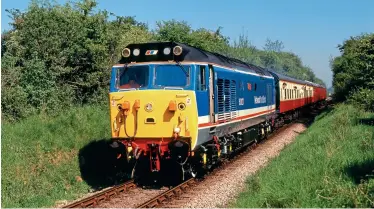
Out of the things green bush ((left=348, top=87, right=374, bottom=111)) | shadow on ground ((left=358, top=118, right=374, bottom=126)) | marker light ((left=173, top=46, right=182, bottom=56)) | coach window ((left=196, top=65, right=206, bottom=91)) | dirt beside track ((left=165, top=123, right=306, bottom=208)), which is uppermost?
marker light ((left=173, top=46, right=182, bottom=56))

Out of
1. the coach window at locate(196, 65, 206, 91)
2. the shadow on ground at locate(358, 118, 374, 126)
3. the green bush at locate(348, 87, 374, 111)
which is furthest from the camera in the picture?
the green bush at locate(348, 87, 374, 111)

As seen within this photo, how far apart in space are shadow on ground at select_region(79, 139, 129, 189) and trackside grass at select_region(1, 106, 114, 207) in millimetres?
248

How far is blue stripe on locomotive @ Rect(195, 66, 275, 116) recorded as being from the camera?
1175 cm

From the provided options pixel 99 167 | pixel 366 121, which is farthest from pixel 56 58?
pixel 366 121

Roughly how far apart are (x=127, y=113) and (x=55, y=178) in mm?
2966

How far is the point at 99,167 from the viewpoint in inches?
571

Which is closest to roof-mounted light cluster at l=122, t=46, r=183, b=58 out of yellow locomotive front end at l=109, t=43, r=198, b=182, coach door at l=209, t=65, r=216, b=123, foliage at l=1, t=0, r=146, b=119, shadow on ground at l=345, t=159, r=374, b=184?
yellow locomotive front end at l=109, t=43, r=198, b=182

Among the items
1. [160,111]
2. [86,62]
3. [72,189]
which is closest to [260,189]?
[160,111]

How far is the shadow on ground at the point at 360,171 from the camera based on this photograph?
9.07 m

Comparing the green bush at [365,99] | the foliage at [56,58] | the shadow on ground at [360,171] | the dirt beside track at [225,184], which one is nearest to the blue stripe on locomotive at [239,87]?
the dirt beside track at [225,184]

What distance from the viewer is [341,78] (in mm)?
43625

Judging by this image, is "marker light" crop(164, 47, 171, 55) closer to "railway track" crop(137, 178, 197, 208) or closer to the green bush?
"railway track" crop(137, 178, 197, 208)

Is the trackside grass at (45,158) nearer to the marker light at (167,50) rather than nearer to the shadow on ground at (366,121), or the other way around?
the marker light at (167,50)

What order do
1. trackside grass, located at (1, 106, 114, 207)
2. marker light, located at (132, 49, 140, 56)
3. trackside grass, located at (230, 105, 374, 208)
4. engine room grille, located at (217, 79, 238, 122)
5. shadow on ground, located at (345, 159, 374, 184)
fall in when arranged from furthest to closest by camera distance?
engine room grille, located at (217, 79, 238, 122), marker light, located at (132, 49, 140, 56), trackside grass, located at (1, 106, 114, 207), shadow on ground, located at (345, 159, 374, 184), trackside grass, located at (230, 105, 374, 208)
